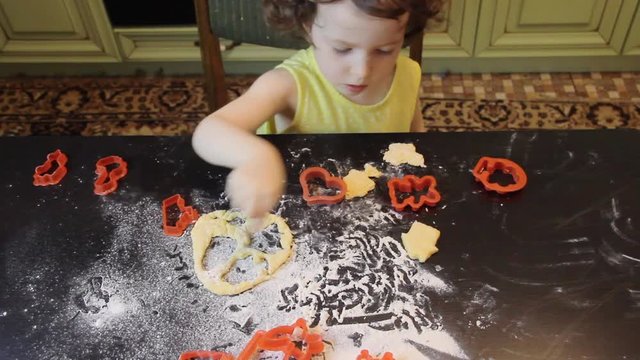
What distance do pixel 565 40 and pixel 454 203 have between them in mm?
1405

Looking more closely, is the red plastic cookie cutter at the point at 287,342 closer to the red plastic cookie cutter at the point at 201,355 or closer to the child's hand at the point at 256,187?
the red plastic cookie cutter at the point at 201,355

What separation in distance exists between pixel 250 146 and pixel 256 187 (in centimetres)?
10

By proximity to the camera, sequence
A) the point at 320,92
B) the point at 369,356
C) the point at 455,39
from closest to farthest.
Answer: the point at 369,356, the point at 320,92, the point at 455,39

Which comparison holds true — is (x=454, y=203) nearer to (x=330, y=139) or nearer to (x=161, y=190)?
(x=330, y=139)

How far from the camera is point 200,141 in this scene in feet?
2.86

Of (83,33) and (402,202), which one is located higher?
(402,202)

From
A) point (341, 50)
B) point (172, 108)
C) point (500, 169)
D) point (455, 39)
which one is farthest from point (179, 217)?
point (455, 39)

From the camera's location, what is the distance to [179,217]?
0.87 m

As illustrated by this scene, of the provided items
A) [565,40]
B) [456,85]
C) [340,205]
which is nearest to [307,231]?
[340,205]

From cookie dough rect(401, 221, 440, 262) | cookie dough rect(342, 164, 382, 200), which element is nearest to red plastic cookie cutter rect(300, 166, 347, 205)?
cookie dough rect(342, 164, 382, 200)

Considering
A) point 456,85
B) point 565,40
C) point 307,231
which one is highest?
point 307,231

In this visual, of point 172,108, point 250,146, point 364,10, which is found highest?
point 364,10

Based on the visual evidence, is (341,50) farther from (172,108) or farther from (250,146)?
(172,108)

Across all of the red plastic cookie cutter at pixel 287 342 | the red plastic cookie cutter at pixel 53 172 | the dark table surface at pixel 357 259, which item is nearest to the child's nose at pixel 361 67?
the dark table surface at pixel 357 259
